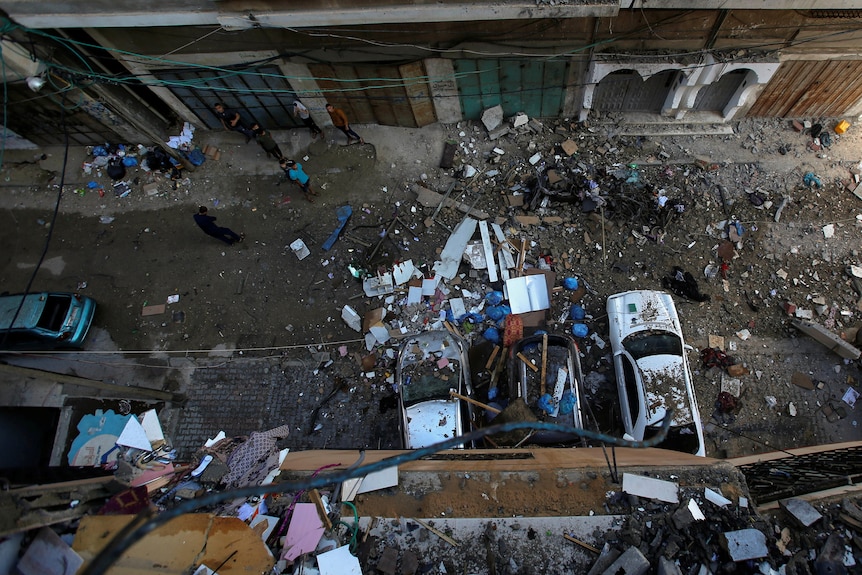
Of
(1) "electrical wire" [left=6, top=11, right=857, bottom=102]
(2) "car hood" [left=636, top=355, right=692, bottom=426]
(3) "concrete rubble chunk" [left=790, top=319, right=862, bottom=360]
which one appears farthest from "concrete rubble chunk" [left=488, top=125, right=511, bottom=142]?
(3) "concrete rubble chunk" [left=790, top=319, right=862, bottom=360]

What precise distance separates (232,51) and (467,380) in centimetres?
735

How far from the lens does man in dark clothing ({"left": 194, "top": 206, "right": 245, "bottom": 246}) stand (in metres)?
8.69

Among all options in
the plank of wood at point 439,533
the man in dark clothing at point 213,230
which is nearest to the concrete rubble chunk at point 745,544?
the plank of wood at point 439,533

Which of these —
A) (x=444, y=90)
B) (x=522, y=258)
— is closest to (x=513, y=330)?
(x=522, y=258)

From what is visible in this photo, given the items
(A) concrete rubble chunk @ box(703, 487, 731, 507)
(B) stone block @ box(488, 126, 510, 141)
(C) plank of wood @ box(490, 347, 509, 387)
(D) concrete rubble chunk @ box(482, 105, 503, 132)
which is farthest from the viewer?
(B) stone block @ box(488, 126, 510, 141)

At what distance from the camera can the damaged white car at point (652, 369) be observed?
7090 mm

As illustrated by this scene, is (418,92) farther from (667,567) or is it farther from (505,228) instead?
(667,567)

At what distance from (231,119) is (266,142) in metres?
0.92

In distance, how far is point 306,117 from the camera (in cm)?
979

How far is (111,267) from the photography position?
985 centimetres

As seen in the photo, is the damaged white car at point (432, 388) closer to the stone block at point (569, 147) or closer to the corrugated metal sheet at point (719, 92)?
the stone block at point (569, 147)

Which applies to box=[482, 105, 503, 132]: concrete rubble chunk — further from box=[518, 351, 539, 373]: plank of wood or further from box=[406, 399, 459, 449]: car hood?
box=[406, 399, 459, 449]: car hood

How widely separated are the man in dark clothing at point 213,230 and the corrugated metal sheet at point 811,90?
36.5ft

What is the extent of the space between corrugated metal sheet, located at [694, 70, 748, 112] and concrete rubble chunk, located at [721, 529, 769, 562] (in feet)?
27.0
